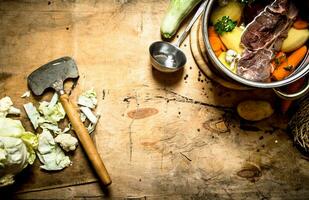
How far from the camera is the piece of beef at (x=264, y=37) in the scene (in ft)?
5.14

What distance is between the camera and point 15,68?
5.31ft

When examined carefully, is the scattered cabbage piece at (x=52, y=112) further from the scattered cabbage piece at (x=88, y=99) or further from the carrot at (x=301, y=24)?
the carrot at (x=301, y=24)

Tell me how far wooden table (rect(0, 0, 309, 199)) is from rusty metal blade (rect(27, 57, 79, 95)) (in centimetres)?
6

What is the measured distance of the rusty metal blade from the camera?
1577mm

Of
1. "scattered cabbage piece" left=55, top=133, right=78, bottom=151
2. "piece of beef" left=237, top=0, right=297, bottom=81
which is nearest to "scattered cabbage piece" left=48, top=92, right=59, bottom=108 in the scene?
"scattered cabbage piece" left=55, top=133, right=78, bottom=151

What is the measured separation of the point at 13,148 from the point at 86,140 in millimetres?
269

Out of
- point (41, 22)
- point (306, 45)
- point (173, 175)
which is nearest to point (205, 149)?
point (173, 175)

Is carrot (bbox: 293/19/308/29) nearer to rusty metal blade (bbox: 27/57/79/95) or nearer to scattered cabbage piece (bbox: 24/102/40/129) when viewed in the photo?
rusty metal blade (bbox: 27/57/79/95)

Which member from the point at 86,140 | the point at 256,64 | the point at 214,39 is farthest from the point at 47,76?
the point at 256,64

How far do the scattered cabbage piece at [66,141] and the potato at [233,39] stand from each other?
28.1 inches


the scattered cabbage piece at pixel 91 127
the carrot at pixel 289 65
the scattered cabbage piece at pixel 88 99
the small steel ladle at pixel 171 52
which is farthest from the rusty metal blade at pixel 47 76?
the carrot at pixel 289 65

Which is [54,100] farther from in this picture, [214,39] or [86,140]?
[214,39]

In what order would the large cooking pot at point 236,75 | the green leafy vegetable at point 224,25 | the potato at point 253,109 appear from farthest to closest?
the potato at point 253,109, the green leafy vegetable at point 224,25, the large cooking pot at point 236,75

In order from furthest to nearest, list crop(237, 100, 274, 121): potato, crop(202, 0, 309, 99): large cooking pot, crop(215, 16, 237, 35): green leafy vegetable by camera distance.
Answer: crop(237, 100, 274, 121): potato < crop(215, 16, 237, 35): green leafy vegetable < crop(202, 0, 309, 99): large cooking pot
